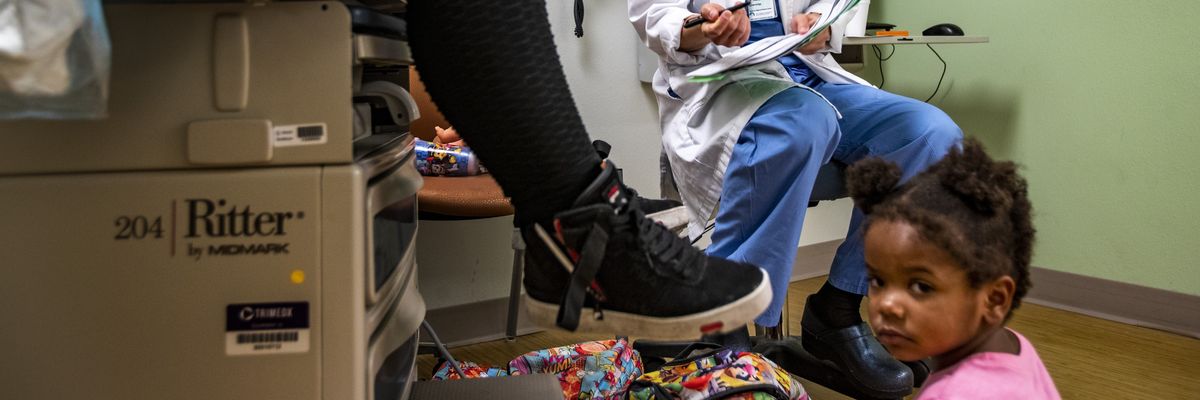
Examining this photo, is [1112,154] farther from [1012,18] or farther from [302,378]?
[302,378]

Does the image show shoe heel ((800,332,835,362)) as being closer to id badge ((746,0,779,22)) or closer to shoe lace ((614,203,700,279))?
id badge ((746,0,779,22))

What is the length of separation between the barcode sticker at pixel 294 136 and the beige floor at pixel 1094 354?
95cm

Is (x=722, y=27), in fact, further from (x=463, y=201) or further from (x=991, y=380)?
(x=991, y=380)

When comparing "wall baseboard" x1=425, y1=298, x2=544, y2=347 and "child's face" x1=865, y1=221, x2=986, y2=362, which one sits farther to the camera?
"wall baseboard" x1=425, y1=298, x2=544, y2=347

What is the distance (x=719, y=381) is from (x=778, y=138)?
1.18 feet

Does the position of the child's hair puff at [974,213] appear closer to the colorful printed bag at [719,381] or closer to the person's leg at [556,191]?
the person's leg at [556,191]

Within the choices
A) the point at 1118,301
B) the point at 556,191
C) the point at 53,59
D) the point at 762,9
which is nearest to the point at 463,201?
the point at 762,9

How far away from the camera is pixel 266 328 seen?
675 mm

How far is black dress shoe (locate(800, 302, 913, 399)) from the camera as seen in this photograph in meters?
1.36

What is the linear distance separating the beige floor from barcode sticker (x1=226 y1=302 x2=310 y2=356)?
916mm

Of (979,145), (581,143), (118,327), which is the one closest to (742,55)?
(979,145)

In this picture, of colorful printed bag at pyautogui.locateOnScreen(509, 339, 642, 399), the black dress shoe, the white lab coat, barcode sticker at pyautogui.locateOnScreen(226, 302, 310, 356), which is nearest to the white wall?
the white lab coat

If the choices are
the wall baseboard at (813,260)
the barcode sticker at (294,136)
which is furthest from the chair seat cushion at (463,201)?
the wall baseboard at (813,260)

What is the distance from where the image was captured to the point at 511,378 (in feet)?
3.55
